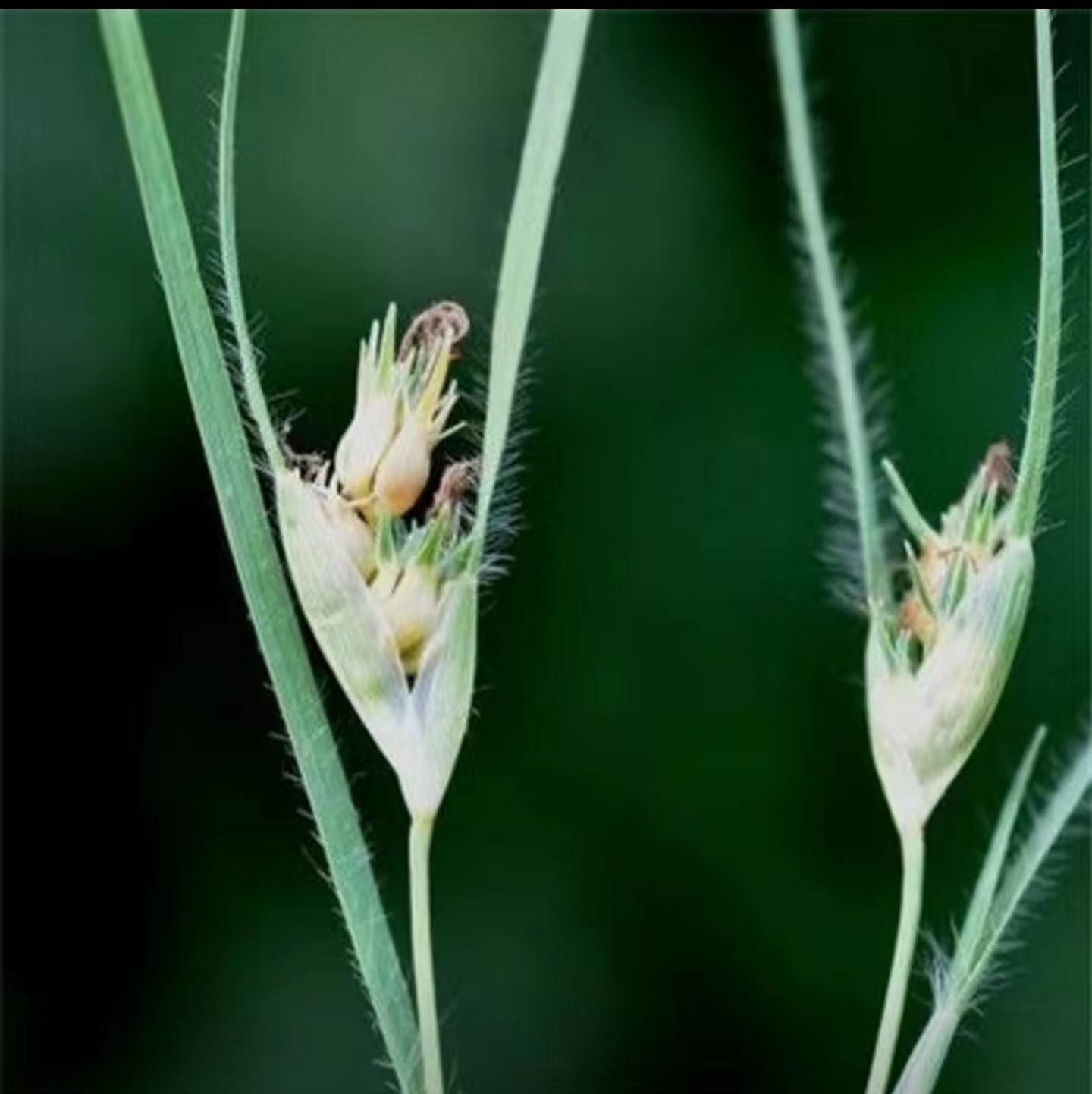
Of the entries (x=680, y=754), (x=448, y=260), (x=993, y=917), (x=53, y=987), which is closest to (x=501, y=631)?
(x=680, y=754)

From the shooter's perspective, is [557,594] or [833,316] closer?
[833,316]

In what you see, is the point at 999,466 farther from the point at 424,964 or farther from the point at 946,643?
the point at 424,964

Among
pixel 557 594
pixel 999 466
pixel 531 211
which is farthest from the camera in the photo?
pixel 557 594

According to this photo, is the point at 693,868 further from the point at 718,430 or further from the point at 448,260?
the point at 448,260

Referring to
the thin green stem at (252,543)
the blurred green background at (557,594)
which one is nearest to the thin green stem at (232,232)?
the thin green stem at (252,543)

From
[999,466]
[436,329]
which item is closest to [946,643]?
[999,466]

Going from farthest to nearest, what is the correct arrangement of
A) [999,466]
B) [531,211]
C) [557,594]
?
[557,594], [999,466], [531,211]

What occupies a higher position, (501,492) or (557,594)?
(501,492)

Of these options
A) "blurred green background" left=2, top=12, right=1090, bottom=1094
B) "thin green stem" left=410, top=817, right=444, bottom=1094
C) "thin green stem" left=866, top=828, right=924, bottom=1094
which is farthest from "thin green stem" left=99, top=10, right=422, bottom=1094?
"blurred green background" left=2, top=12, right=1090, bottom=1094
